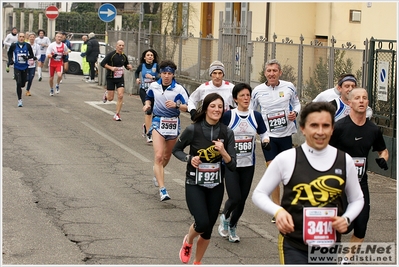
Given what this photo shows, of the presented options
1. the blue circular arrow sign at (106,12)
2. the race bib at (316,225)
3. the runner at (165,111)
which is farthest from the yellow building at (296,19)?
the race bib at (316,225)

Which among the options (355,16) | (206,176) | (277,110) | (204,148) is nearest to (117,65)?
(355,16)

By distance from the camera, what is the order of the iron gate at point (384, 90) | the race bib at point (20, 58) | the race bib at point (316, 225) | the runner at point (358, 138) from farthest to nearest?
the race bib at point (20, 58)
the iron gate at point (384, 90)
the runner at point (358, 138)
the race bib at point (316, 225)

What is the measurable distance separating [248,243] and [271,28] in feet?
61.4

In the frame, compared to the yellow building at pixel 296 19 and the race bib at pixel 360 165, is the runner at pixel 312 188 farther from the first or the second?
the yellow building at pixel 296 19

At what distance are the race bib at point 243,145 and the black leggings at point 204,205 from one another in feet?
3.36

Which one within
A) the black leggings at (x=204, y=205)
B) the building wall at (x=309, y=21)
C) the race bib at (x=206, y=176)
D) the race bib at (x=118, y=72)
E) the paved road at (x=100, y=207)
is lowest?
the paved road at (x=100, y=207)

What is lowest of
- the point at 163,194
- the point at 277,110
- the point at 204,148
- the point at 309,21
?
the point at 163,194

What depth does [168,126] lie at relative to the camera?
11.4 meters

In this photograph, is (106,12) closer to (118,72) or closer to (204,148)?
(118,72)

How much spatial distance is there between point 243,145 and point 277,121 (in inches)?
65.5

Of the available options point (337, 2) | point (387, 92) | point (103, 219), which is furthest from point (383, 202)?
point (337, 2)

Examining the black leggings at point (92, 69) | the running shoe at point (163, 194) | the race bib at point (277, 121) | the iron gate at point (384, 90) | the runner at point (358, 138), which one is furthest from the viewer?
the black leggings at point (92, 69)

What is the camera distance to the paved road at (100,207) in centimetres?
838

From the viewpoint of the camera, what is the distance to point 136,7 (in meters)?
61.2
